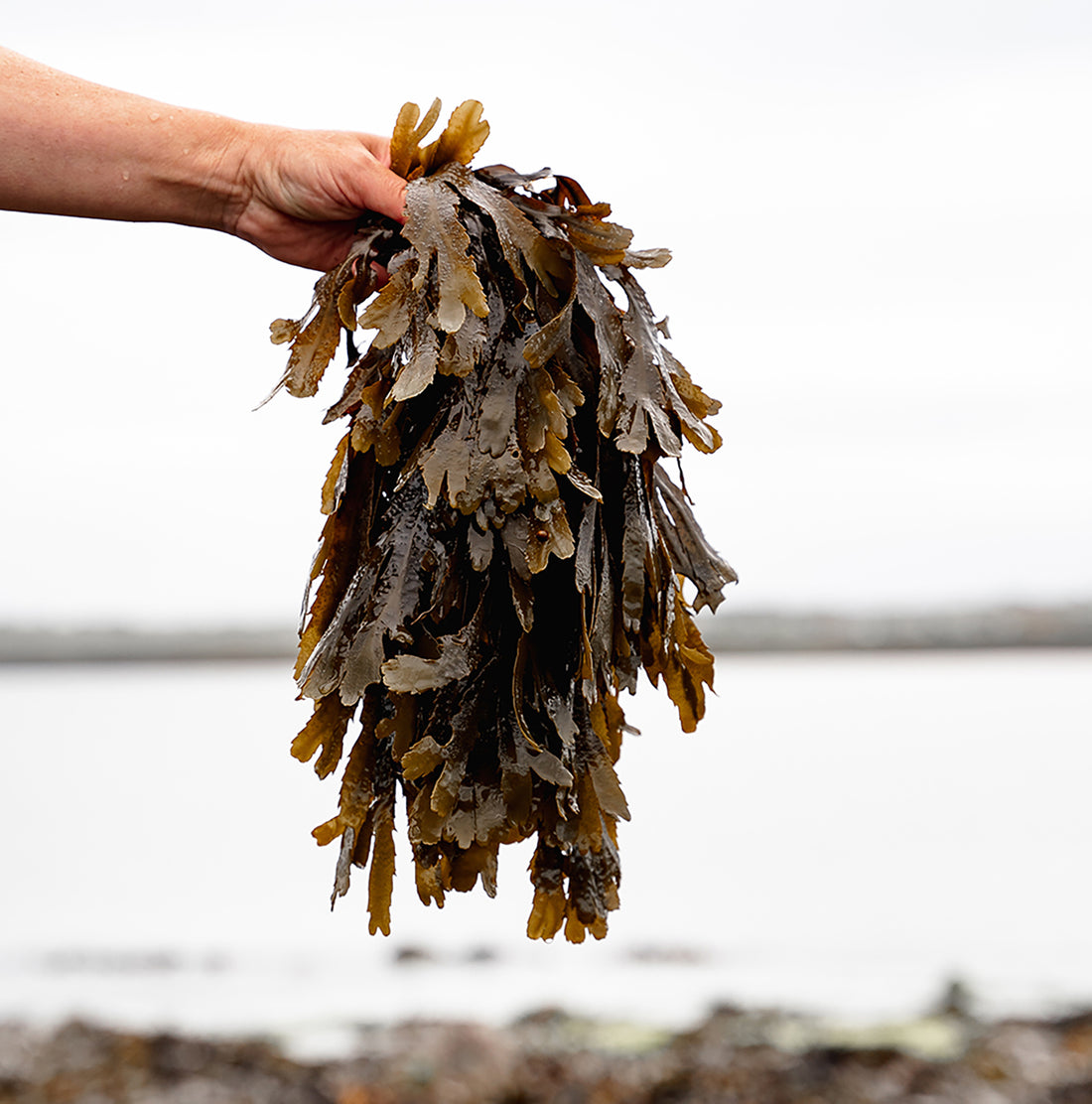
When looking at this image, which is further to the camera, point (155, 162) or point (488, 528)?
point (155, 162)

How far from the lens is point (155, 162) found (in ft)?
3.49

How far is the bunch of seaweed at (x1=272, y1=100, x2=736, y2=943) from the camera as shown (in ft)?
2.89

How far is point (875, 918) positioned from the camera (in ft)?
10.6

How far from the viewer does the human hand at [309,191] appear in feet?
3.20

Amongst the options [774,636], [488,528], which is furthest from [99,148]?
[774,636]

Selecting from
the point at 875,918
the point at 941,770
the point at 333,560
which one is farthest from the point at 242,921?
the point at 333,560

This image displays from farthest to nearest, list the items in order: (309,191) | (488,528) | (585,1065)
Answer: (585,1065), (309,191), (488,528)

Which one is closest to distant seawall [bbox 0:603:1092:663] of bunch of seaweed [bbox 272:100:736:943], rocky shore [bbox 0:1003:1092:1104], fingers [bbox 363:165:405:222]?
rocky shore [bbox 0:1003:1092:1104]

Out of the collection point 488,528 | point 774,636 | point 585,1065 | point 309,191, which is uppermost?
point 309,191

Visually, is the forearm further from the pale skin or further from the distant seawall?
the distant seawall

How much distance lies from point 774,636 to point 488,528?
2.69 metres

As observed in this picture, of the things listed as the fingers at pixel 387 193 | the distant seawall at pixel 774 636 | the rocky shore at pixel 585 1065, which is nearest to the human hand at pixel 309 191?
the fingers at pixel 387 193

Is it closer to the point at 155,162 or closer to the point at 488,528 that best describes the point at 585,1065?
the point at 488,528

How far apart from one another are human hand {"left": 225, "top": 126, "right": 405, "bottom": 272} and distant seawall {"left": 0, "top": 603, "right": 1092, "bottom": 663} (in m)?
2.47
